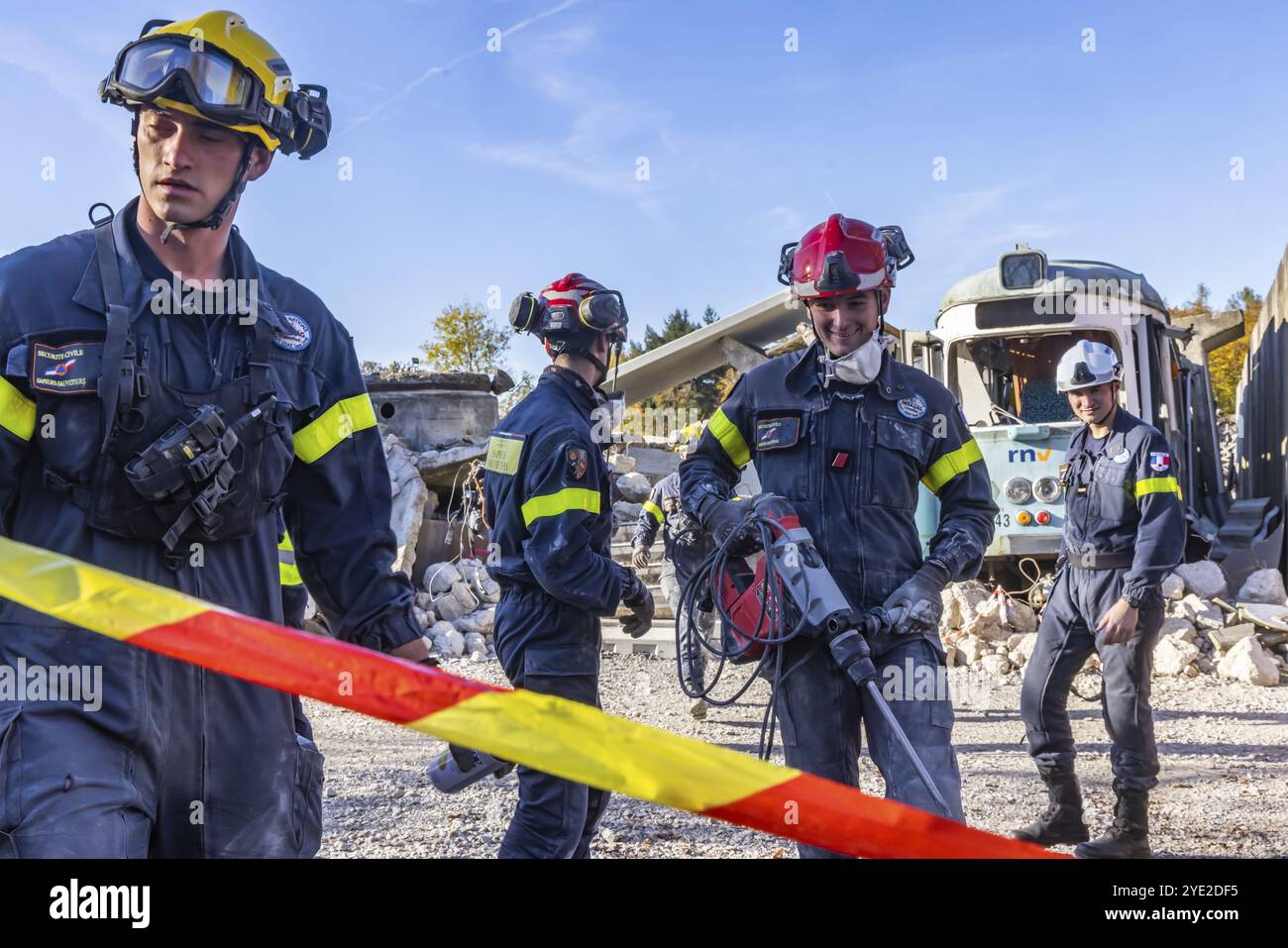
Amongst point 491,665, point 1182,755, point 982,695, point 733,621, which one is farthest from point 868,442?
point 491,665

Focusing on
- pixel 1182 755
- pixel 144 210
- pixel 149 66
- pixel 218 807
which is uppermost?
pixel 149 66

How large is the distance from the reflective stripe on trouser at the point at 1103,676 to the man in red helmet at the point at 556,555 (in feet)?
7.48

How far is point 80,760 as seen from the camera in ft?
6.63

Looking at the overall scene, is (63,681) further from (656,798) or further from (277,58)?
(277,58)

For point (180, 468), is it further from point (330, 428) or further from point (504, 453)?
point (504, 453)

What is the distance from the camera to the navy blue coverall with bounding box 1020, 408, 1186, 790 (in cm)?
500

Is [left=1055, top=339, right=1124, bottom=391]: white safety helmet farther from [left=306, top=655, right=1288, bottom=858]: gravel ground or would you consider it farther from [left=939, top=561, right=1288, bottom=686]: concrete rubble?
[left=939, top=561, right=1288, bottom=686]: concrete rubble

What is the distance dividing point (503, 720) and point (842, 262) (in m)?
2.13

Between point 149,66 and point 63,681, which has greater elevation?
point 149,66

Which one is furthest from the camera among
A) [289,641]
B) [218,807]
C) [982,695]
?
[982,695]

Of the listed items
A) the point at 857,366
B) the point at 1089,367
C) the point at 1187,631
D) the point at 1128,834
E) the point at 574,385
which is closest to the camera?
the point at 857,366

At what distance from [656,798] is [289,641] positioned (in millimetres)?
728

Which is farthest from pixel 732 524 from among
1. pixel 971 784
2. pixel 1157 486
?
pixel 971 784

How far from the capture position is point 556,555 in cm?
371
